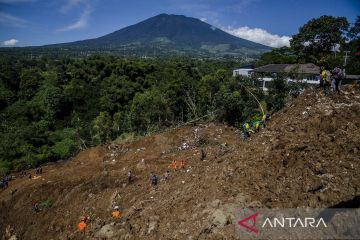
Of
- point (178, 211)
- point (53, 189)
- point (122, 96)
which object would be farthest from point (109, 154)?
point (122, 96)

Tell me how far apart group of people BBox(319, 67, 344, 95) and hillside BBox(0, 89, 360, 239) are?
1.38ft

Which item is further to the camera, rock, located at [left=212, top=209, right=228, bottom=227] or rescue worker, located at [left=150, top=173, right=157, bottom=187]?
rescue worker, located at [left=150, top=173, right=157, bottom=187]

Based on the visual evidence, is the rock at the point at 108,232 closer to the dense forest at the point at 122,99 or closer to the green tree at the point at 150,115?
the dense forest at the point at 122,99

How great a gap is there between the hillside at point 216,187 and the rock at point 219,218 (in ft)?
0.06

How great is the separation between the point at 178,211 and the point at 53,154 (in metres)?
18.7

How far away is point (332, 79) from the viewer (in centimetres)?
993

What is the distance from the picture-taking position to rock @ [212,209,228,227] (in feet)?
19.9

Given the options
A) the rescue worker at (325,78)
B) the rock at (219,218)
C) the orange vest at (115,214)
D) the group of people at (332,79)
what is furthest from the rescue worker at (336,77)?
the orange vest at (115,214)

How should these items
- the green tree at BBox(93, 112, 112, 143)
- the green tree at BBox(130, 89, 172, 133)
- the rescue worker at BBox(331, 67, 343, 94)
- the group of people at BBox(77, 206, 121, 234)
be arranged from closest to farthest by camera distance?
the group of people at BBox(77, 206, 121, 234), the rescue worker at BBox(331, 67, 343, 94), the green tree at BBox(130, 89, 172, 133), the green tree at BBox(93, 112, 112, 143)

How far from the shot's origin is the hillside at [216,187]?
6.23 m

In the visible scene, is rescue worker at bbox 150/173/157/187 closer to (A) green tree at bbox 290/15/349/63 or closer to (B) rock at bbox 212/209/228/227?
(B) rock at bbox 212/209/228/227

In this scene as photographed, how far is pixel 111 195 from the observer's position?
9.41 meters

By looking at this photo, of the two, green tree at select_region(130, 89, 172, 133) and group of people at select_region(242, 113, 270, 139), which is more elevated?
group of people at select_region(242, 113, 270, 139)

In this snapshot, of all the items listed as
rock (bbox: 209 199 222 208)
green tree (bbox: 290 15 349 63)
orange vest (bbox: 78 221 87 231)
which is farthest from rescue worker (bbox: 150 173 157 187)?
green tree (bbox: 290 15 349 63)
